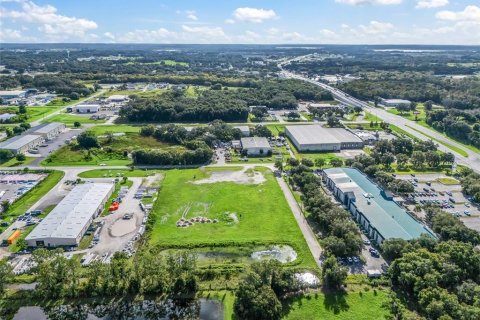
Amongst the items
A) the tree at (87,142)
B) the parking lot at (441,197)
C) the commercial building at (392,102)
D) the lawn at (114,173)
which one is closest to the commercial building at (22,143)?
the tree at (87,142)

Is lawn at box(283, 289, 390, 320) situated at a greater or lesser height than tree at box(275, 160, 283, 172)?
lesser

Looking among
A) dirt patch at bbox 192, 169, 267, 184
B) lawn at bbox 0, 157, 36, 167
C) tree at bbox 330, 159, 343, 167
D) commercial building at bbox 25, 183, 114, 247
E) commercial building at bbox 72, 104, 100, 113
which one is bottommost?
dirt patch at bbox 192, 169, 267, 184

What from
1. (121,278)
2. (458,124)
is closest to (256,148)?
(121,278)

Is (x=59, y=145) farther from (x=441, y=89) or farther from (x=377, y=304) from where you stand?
(x=441, y=89)

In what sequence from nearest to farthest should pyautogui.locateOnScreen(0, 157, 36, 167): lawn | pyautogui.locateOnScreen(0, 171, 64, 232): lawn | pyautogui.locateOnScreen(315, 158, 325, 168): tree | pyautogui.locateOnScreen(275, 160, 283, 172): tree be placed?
pyautogui.locateOnScreen(0, 171, 64, 232): lawn → pyautogui.locateOnScreen(275, 160, 283, 172): tree → pyautogui.locateOnScreen(315, 158, 325, 168): tree → pyautogui.locateOnScreen(0, 157, 36, 167): lawn

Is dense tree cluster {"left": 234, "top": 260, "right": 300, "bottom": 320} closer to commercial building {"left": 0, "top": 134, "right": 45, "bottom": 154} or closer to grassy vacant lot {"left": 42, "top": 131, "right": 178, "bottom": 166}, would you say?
grassy vacant lot {"left": 42, "top": 131, "right": 178, "bottom": 166}

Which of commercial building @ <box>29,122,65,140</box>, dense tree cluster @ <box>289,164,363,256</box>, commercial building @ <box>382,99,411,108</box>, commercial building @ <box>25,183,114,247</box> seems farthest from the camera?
commercial building @ <box>382,99,411,108</box>

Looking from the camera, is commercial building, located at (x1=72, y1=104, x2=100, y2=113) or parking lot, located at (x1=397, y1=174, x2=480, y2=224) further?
commercial building, located at (x1=72, y1=104, x2=100, y2=113)

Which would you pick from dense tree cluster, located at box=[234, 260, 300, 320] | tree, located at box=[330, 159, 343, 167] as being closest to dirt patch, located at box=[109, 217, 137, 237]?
dense tree cluster, located at box=[234, 260, 300, 320]

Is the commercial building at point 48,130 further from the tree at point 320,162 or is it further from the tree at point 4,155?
the tree at point 320,162
